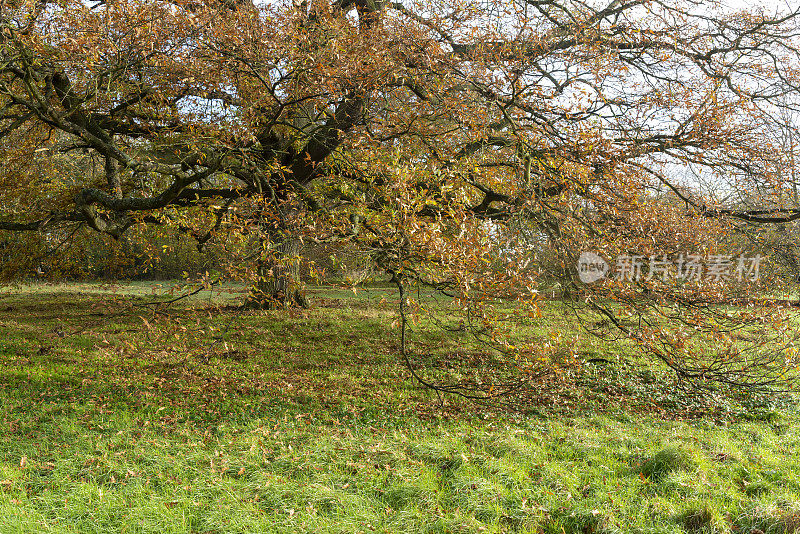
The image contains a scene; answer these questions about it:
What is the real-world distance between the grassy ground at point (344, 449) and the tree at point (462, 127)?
114 centimetres

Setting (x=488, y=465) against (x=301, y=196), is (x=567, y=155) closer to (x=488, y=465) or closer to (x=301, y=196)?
(x=488, y=465)

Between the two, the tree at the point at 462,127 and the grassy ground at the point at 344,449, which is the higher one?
the tree at the point at 462,127

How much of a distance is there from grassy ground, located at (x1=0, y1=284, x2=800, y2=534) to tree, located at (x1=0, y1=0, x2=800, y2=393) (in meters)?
1.14

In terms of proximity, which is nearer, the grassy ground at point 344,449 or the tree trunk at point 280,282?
the grassy ground at point 344,449

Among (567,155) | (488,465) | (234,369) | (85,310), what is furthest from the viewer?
(85,310)

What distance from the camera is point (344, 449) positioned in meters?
6.46

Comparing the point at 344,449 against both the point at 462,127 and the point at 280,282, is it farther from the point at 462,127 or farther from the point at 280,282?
the point at 280,282

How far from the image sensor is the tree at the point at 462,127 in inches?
247

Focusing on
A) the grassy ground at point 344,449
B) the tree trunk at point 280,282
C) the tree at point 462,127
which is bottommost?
the grassy ground at point 344,449

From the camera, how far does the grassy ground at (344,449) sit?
4.74m

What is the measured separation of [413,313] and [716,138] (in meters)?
5.86

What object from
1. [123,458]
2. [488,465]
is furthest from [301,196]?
[488,465]

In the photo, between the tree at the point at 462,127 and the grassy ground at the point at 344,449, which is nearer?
the grassy ground at the point at 344,449

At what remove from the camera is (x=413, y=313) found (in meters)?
5.54
